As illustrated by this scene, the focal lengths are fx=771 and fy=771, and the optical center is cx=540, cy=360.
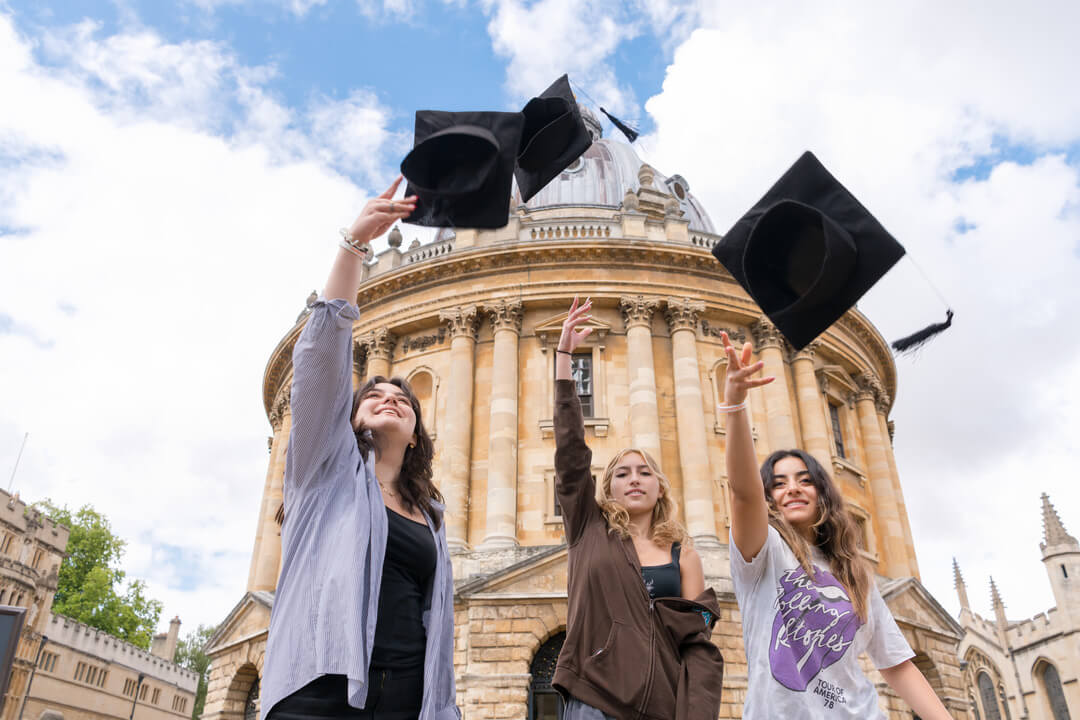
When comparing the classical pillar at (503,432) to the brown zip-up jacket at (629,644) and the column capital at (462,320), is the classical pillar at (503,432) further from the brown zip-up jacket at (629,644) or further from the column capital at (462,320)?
the brown zip-up jacket at (629,644)

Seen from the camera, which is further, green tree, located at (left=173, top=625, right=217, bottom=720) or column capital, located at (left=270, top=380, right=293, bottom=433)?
green tree, located at (left=173, top=625, right=217, bottom=720)

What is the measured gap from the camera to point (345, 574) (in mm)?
2691

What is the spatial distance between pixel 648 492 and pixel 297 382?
2.11 m

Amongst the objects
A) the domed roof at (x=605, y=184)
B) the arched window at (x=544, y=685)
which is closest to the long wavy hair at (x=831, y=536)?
the arched window at (x=544, y=685)

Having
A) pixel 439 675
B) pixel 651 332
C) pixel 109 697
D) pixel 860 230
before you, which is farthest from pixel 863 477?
pixel 109 697

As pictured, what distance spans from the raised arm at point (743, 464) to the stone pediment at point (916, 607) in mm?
19570

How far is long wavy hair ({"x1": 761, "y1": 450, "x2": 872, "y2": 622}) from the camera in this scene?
3.59 metres

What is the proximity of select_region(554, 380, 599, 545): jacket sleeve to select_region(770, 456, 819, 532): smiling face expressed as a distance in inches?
37.7

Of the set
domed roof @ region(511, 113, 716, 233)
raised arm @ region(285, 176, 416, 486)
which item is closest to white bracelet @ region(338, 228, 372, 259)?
raised arm @ region(285, 176, 416, 486)

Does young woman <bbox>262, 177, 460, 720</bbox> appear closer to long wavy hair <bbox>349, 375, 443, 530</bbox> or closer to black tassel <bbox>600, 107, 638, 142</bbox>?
long wavy hair <bbox>349, 375, 443, 530</bbox>

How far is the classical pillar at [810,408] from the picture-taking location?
72.0 ft

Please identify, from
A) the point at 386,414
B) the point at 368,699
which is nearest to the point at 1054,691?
the point at 386,414

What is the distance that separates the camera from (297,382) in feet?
9.17

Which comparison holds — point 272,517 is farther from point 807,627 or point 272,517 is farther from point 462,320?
point 807,627
